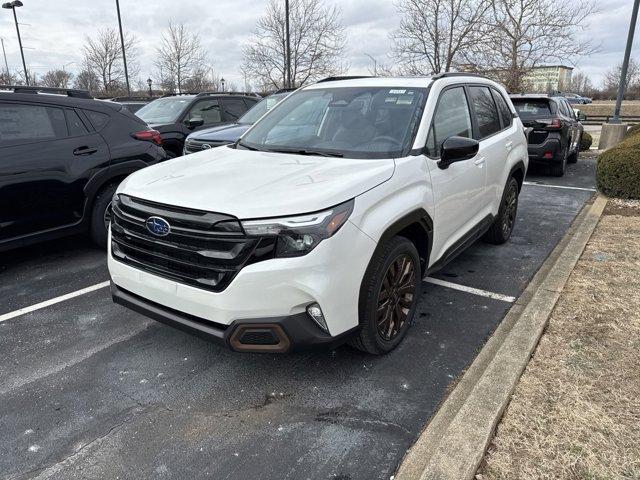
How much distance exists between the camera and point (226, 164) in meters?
3.50

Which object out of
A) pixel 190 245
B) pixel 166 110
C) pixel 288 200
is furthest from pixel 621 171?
pixel 166 110

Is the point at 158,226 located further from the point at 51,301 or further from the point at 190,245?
the point at 51,301

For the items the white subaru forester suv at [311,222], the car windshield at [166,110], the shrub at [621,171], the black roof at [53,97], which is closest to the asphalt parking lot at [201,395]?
the white subaru forester suv at [311,222]

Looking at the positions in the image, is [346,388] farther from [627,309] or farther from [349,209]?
[627,309]

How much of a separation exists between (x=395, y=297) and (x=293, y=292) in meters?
1.00

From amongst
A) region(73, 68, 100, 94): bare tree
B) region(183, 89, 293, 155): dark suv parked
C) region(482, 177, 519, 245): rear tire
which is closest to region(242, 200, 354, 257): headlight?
region(482, 177, 519, 245): rear tire

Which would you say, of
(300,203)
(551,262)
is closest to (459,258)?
(551,262)

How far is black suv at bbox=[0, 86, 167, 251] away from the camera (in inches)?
183

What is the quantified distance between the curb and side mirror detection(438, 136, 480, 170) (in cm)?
132

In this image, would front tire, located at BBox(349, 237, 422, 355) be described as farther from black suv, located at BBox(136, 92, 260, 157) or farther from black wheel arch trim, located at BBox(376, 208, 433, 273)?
black suv, located at BBox(136, 92, 260, 157)

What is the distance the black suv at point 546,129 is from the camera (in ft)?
34.1

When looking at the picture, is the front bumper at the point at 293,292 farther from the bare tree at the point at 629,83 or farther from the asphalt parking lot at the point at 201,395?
the bare tree at the point at 629,83

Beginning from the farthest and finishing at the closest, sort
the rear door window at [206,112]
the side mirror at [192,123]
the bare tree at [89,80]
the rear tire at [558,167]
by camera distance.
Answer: the bare tree at [89,80]
the rear tire at [558,167]
the rear door window at [206,112]
the side mirror at [192,123]

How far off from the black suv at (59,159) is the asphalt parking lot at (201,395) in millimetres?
770
